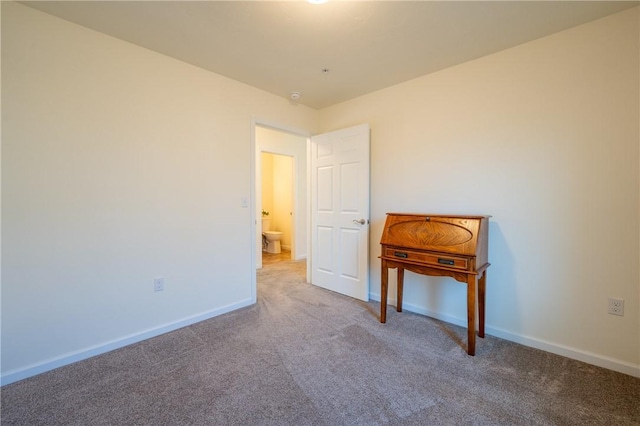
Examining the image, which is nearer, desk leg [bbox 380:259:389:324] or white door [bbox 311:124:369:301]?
desk leg [bbox 380:259:389:324]

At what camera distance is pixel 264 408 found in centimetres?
149

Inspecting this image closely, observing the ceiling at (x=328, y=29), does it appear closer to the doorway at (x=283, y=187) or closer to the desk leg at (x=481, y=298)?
the doorway at (x=283, y=187)

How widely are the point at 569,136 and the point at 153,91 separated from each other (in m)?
3.12

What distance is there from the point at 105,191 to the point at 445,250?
253 centimetres

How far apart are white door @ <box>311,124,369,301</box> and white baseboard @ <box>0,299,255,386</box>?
4.20ft

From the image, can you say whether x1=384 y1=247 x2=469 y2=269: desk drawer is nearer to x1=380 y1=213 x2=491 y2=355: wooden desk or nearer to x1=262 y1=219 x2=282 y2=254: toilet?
x1=380 y1=213 x2=491 y2=355: wooden desk

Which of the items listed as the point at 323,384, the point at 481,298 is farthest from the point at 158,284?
the point at 481,298

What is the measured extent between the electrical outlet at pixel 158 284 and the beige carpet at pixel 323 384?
0.39m

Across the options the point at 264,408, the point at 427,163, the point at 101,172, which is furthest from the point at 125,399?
the point at 427,163

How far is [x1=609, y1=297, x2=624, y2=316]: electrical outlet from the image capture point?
71.4 inches

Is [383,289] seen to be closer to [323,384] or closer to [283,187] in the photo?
[323,384]

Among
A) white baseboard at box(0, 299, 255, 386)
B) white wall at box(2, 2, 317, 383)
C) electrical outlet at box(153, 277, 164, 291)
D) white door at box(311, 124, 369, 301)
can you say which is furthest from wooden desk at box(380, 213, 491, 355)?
electrical outlet at box(153, 277, 164, 291)

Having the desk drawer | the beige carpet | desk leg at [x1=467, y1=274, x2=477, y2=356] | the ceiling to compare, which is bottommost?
the beige carpet

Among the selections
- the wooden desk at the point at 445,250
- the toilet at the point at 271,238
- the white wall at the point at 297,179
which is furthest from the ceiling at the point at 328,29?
the toilet at the point at 271,238
